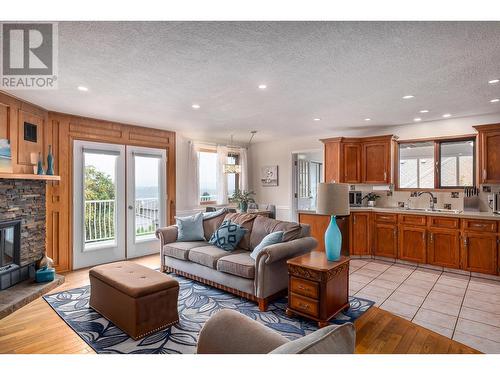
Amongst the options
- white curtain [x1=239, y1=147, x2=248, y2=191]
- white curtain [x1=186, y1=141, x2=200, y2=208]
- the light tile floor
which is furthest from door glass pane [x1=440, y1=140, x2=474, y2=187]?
white curtain [x1=186, y1=141, x2=200, y2=208]

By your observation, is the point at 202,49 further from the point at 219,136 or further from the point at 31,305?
the point at 219,136

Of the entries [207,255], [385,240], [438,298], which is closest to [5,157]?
[207,255]

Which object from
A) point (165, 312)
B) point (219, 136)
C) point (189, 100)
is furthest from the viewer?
point (219, 136)

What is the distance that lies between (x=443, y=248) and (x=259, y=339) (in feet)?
14.0

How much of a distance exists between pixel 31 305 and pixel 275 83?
3.57 metres

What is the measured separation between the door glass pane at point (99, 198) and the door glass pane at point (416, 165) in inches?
200

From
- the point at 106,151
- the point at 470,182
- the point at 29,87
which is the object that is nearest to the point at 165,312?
the point at 29,87

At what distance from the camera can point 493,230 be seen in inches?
157

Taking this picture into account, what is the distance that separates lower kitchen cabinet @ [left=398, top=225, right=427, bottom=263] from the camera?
4578 mm

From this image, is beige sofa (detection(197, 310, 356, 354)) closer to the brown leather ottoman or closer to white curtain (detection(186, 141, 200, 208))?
the brown leather ottoman

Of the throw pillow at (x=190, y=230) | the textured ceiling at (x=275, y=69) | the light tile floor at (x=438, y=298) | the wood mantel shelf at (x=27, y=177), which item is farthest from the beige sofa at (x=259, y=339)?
the wood mantel shelf at (x=27, y=177)

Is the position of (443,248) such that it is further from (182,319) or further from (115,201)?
(115,201)

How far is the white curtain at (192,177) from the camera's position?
5.95m

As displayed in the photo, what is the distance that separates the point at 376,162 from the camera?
5.38 meters
